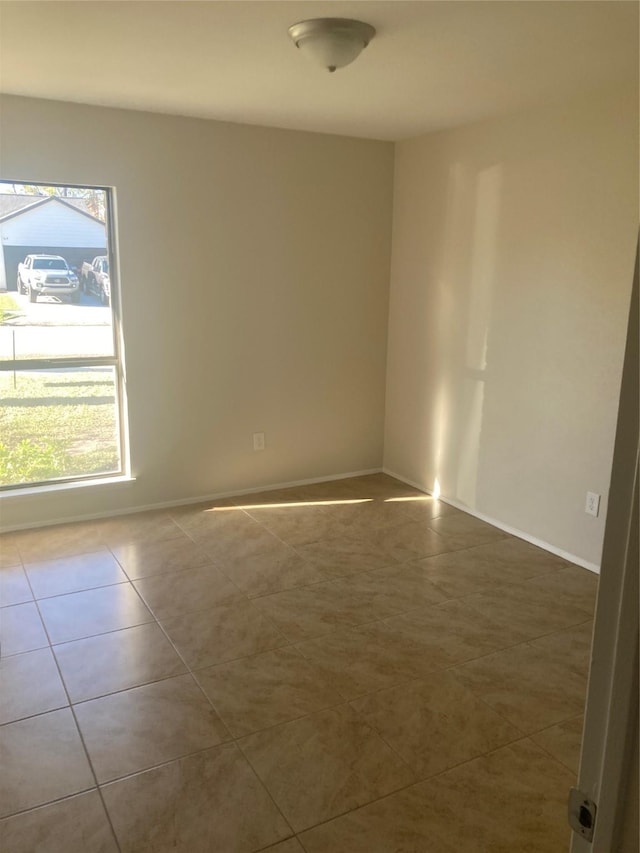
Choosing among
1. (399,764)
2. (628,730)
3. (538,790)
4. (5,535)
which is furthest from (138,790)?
(5,535)

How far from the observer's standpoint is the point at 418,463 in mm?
4590

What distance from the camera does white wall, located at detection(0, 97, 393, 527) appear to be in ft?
12.1

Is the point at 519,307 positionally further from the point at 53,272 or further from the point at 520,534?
the point at 53,272

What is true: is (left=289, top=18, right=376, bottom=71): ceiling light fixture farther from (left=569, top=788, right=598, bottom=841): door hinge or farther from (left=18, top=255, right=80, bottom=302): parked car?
(left=569, top=788, right=598, bottom=841): door hinge

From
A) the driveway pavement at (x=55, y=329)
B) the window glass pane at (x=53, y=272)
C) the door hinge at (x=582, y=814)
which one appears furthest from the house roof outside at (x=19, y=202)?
the door hinge at (x=582, y=814)

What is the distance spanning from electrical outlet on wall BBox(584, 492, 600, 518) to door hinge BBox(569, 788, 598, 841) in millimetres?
2793

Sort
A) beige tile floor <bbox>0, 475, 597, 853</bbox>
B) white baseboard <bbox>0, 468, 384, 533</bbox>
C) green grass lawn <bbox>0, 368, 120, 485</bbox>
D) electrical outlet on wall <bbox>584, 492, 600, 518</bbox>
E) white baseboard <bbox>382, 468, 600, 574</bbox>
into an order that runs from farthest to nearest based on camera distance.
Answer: white baseboard <bbox>0, 468, 384, 533</bbox> → green grass lawn <bbox>0, 368, 120, 485</bbox> → white baseboard <bbox>382, 468, 600, 574</bbox> → electrical outlet on wall <bbox>584, 492, 600, 518</bbox> → beige tile floor <bbox>0, 475, 597, 853</bbox>

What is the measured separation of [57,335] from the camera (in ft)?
12.4

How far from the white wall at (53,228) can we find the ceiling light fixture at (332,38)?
179 centimetres

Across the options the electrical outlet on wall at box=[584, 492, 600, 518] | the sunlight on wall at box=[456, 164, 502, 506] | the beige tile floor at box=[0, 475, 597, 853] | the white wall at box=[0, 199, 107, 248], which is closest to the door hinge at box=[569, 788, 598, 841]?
the beige tile floor at box=[0, 475, 597, 853]

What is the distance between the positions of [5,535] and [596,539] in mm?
3124

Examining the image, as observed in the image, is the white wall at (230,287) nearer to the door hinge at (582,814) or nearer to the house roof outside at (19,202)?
the house roof outside at (19,202)

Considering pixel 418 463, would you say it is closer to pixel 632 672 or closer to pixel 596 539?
pixel 596 539

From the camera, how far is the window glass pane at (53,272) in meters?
3.58
